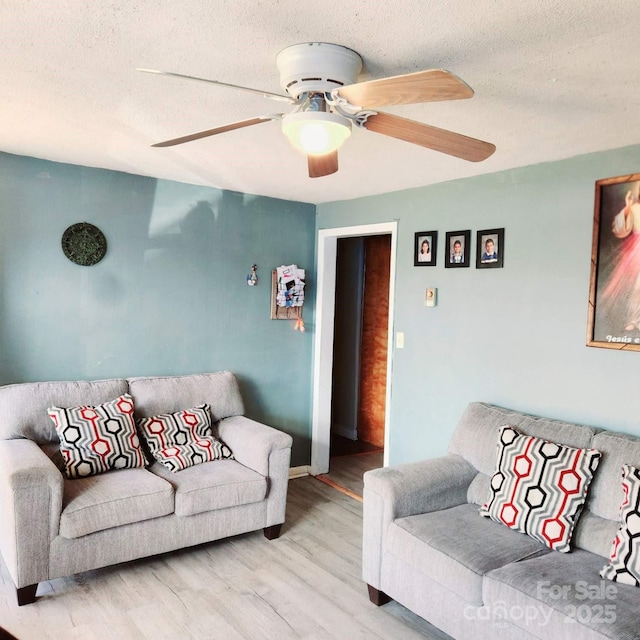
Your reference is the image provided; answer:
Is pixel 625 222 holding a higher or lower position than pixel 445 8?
lower

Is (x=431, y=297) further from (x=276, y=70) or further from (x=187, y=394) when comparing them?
(x=276, y=70)

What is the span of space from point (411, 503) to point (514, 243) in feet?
5.07

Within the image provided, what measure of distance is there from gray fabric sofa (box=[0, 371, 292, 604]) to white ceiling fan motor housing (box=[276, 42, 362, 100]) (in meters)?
2.12

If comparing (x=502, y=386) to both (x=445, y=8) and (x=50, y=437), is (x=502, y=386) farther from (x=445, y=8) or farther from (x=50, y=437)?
(x=50, y=437)

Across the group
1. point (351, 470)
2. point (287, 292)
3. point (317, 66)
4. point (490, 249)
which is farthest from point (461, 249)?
point (351, 470)

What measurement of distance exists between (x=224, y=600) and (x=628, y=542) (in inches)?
72.6

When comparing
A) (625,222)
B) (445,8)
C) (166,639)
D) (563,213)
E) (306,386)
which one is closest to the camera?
(445,8)

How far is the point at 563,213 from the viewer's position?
9.59 ft

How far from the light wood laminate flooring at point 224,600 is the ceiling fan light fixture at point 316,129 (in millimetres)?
2089

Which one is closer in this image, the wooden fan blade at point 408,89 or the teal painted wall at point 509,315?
the wooden fan blade at point 408,89

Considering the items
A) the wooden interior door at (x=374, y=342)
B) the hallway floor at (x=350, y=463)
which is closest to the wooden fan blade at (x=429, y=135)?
the hallway floor at (x=350, y=463)

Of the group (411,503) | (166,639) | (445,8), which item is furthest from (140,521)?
(445,8)

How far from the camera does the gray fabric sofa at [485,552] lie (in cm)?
201

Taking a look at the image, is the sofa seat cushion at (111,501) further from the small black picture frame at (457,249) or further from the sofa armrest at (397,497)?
the small black picture frame at (457,249)
